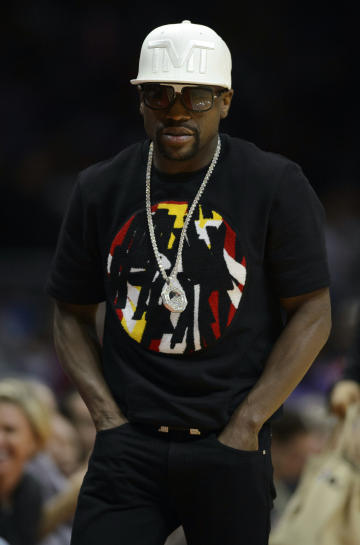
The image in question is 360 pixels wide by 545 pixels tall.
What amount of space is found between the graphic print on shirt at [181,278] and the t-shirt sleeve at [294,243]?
0.10 meters

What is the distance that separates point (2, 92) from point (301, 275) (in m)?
8.07

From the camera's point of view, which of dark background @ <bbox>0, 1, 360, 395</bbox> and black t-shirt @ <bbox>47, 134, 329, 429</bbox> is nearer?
black t-shirt @ <bbox>47, 134, 329, 429</bbox>

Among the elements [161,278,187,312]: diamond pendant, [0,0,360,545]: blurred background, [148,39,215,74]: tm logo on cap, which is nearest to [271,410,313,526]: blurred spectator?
[161,278,187,312]: diamond pendant

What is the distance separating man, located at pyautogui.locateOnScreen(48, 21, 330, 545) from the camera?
253 centimetres

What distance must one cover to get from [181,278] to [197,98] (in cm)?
45

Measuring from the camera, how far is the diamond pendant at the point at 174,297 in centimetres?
255

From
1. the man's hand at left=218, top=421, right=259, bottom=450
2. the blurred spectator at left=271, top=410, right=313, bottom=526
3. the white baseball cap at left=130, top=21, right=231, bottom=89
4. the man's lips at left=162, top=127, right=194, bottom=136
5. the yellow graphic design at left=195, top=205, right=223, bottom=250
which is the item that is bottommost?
the blurred spectator at left=271, top=410, right=313, bottom=526

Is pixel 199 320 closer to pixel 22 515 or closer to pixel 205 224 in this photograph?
pixel 205 224

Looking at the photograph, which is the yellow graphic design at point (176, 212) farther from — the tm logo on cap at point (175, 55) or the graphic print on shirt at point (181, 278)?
the tm logo on cap at point (175, 55)

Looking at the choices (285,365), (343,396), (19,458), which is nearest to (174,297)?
(285,365)

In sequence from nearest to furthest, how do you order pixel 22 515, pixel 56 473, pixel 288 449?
pixel 22 515
pixel 56 473
pixel 288 449

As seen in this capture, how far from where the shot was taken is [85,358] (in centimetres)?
276

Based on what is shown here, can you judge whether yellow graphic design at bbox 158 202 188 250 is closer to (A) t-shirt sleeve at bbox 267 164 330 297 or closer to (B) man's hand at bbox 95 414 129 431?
(A) t-shirt sleeve at bbox 267 164 330 297

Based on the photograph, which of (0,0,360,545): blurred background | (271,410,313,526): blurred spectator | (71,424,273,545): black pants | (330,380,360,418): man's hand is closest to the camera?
(71,424,273,545): black pants
